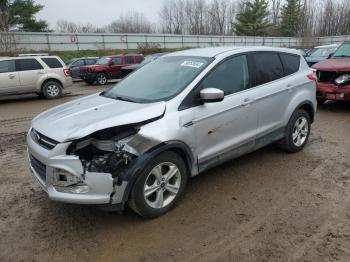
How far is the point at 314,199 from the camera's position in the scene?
394 centimetres

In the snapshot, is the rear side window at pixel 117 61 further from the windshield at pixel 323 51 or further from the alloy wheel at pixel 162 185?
the alloy wheel at pixel 162 185

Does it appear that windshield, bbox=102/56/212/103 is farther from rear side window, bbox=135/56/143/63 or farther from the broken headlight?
rear side window, bbox=135/56/143/63

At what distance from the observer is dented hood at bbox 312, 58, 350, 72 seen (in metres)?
8.03

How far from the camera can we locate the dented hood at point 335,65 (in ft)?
26.3

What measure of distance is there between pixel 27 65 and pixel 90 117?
10.8 meters

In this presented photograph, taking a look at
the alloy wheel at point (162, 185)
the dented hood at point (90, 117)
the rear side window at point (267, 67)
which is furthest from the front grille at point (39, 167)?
the rear side window at point (267, 67)

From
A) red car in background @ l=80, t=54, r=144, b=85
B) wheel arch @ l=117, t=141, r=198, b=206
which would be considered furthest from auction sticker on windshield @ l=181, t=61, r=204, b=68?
red car in background @ l=80, t=54, r=144, b=85

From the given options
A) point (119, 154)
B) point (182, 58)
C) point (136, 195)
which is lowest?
point (136, 195)

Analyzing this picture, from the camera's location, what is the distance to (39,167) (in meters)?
3.52

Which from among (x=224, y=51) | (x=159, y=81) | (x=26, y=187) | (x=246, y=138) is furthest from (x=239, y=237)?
(x=26, y=187)

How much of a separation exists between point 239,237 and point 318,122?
199 inches

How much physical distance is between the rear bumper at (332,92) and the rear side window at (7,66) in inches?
420

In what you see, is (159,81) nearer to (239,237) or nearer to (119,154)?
(119,154)

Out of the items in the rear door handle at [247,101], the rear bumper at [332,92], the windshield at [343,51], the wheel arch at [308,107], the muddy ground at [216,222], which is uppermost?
the windshield at [343,51]
